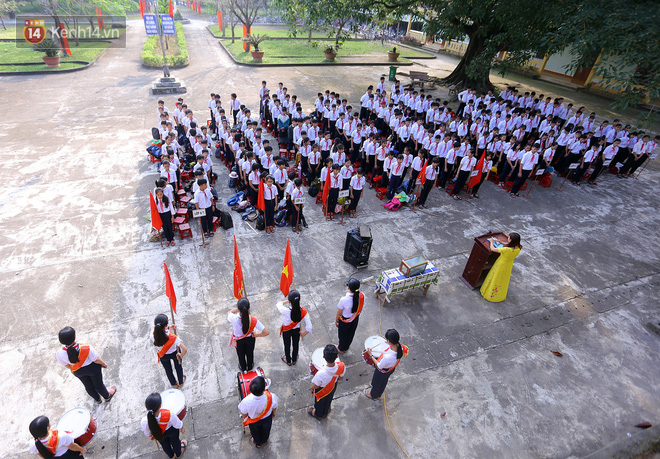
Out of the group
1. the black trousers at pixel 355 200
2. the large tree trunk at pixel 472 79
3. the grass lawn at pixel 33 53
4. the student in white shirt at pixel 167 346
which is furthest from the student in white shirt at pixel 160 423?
the grass lawn at pixel 33 53

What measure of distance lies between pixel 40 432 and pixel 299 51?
29.9 meters

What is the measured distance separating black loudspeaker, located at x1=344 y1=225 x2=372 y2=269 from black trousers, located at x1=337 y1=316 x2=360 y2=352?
1.89 metres

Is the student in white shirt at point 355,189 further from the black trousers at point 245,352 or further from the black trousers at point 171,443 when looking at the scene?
the black trousers at point 171,443

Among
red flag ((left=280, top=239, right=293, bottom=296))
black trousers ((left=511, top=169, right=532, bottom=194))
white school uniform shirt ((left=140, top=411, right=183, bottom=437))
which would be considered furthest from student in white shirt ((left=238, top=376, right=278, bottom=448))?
black trousers ((left=511, top=169, right=532, bottom=194))

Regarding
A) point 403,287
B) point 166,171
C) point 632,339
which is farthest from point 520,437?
point 166,171

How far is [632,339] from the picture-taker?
20.5ft

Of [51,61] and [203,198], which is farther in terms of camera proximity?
[51,61]

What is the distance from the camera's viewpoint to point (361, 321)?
6.02m

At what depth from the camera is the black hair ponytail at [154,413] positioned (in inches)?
126

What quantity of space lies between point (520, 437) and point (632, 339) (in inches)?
137

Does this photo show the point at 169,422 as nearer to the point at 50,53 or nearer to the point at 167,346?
the point at 167,346

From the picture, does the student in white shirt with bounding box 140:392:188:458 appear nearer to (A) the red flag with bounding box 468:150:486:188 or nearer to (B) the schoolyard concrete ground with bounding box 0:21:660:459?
(B) the schoolyard concrete ground with bounding box 0:21:660:459

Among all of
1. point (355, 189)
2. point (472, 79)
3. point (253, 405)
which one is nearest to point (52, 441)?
point (253, 405)

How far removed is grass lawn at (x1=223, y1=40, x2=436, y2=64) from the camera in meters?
25.0
